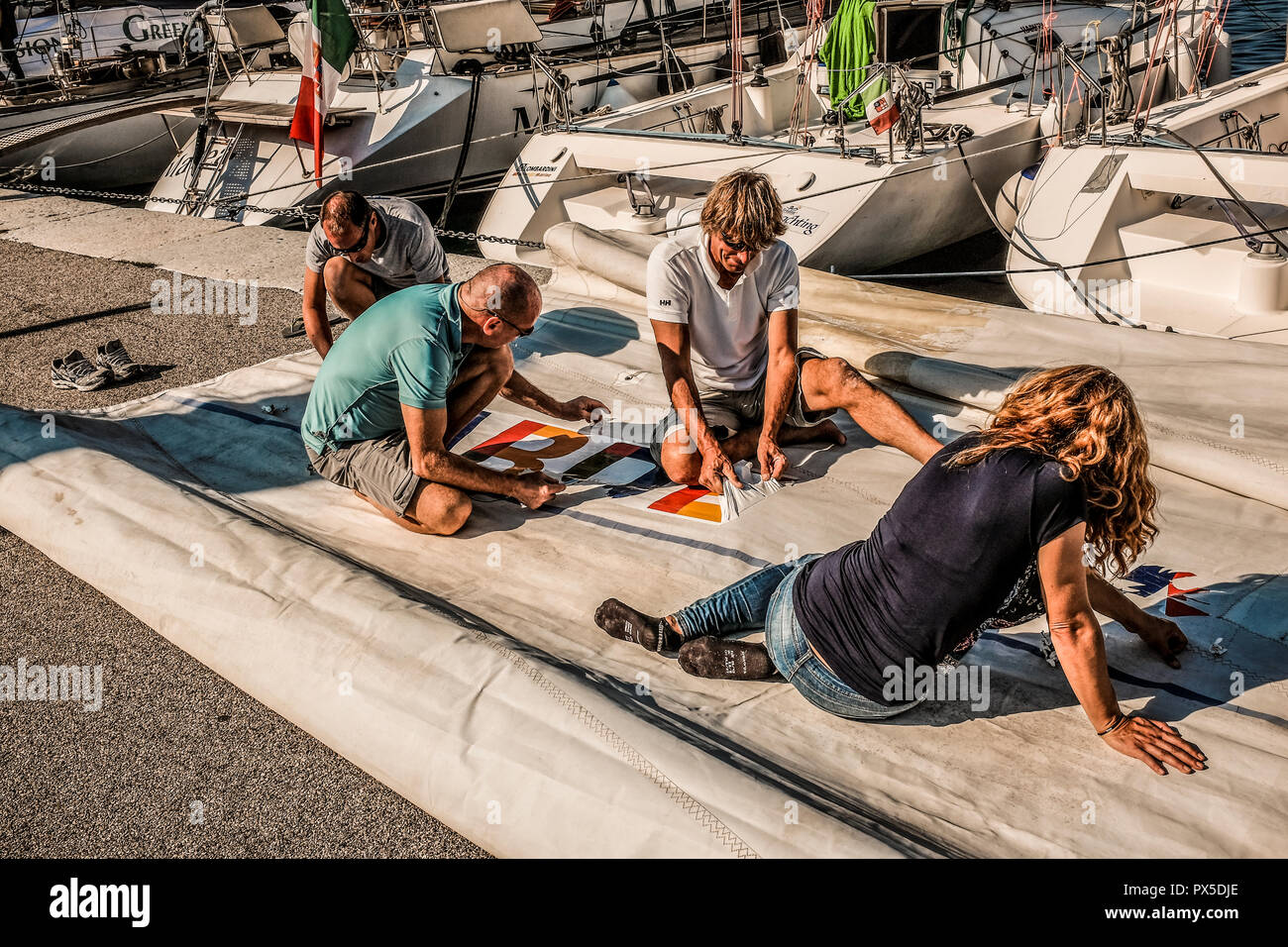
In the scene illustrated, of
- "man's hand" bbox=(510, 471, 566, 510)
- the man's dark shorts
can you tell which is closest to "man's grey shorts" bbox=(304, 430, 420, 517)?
"man's hand" bbox=(510, 471, 566, 510)

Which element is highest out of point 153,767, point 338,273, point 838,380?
point 338,273

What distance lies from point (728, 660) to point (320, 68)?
6143 mm

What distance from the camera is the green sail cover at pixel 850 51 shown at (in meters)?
7.63

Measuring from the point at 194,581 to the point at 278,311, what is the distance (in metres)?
3.28

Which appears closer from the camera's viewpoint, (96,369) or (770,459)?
(770,459)

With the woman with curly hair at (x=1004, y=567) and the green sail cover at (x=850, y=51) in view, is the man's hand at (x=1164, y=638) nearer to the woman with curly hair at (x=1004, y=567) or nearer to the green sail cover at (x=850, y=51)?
the woman with curly hair at (x=1004, y=567)

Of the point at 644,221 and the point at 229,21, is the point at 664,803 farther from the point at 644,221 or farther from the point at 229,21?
the point at 229,21

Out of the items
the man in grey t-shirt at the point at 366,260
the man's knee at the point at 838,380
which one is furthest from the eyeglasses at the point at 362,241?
the man's knee at the point at 838,380

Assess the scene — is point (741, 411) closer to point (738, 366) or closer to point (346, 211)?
point (738, 366)

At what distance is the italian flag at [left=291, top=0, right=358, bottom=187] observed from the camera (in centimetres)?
714

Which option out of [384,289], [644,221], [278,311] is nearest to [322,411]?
[384,289]

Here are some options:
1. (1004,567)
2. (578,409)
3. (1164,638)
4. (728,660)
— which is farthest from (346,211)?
(1164,638)

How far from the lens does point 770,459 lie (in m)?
3.53

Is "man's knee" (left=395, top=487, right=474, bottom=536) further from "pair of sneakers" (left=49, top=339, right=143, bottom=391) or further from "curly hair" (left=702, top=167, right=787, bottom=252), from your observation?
"pair of sneakers" (left=49, top=339, right=143, bottom=391)
